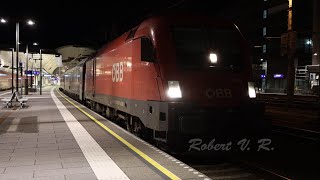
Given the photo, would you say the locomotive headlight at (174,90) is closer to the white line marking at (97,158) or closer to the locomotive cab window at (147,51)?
the locomotive cab window at (147,51)

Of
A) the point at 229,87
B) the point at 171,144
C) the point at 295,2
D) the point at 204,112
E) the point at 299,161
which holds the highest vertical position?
the point at 295,2

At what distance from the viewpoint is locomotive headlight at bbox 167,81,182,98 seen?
799 centimetres

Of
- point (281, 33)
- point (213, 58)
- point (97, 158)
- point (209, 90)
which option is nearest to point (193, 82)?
point (209, 90)

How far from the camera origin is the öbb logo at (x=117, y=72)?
11780 millimetres

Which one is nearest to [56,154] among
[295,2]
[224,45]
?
[224,45]

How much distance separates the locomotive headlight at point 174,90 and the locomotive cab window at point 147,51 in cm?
81

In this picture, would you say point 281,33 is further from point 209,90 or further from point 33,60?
point 209,90

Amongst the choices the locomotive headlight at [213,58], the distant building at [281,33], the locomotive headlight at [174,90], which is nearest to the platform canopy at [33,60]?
the distant building at [281,33]

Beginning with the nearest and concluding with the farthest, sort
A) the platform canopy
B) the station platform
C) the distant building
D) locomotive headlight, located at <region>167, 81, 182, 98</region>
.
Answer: the station platform, locomotive headlight, located at <region>167, 81, 182, 98</region>, the distant building, the platform canopy

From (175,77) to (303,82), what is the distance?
40.7 meters

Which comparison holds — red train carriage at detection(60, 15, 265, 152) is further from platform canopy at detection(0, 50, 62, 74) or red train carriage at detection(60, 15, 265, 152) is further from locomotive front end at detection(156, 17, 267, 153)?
platform canopy at detection(0, 50, 62, 74)

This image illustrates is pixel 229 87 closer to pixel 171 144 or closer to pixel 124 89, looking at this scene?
pixel 171 144

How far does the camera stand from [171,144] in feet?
25.5
